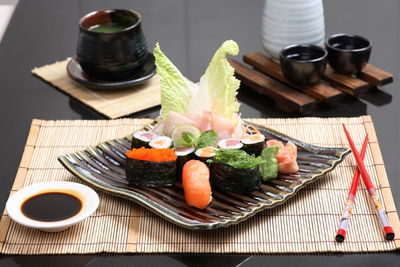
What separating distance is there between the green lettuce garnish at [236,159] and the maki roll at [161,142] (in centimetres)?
21

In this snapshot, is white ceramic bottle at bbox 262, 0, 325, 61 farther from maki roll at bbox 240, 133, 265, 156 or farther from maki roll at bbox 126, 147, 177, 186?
maki roll at bbox 126, 147, 177, 186

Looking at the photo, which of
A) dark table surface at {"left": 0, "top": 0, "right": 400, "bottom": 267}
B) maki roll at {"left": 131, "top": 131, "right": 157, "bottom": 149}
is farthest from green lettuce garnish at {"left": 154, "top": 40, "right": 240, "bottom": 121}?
dark table surface at {"left": 0, "top": 0, "right": 400, "bottom": 267}

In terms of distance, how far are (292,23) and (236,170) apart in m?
1.05

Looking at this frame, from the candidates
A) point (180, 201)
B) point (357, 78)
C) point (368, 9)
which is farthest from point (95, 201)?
point (368, 9)

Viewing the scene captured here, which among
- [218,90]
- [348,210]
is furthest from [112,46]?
[348,210]

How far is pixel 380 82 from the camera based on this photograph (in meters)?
3.08

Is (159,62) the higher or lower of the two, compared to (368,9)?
higher

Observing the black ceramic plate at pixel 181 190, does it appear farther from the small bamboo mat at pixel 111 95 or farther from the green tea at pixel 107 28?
the green tea at pixel 107 28

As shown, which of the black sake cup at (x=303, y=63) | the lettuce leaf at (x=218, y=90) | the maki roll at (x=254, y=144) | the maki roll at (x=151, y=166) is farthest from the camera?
the black sake cup at (x=303, y=63)

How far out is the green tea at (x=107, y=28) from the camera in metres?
3.13

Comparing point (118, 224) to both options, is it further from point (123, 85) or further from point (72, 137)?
point (123, 85)

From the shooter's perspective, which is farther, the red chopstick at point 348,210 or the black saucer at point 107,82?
the black saucer at point 107,82

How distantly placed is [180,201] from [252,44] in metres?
1.43

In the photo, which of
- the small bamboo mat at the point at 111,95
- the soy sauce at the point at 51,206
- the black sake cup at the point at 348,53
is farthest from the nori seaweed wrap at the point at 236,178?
the black sake cup at the point at 348,53
